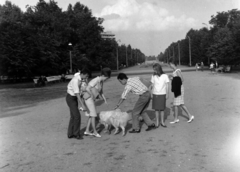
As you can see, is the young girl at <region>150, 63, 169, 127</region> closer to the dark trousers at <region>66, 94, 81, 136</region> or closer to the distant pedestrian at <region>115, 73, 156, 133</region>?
the distant pedestrian at <region>115, 73, 156, 133</region>

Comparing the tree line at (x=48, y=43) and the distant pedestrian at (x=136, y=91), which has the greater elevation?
the tree line at (x=48, y=43)

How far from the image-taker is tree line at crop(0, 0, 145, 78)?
31.5 meters

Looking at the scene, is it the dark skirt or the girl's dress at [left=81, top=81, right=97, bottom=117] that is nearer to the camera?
the girl's dress at [left=81, top=81, right=97, bottom=117]

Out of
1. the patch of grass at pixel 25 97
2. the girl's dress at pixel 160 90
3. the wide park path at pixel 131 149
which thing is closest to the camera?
the wide park path at pixel 131 149

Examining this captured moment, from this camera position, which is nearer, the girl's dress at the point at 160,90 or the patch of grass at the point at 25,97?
the girl's dress at the point at 160,90

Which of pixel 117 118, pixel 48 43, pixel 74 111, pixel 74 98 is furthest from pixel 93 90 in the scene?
pixel 48 43

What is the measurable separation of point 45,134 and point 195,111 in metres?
5.23

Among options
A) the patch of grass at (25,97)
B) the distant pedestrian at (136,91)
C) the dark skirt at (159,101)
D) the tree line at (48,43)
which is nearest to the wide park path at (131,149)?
the distant pedestrian at (136,91)

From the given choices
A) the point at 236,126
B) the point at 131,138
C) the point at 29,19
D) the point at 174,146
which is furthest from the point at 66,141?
the point at 29,19

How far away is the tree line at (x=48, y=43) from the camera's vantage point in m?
31.5

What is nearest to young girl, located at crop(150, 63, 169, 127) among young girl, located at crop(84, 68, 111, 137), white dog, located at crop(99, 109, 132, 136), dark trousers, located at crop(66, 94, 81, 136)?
white dog, located at crop(99, 109, 132, 136)

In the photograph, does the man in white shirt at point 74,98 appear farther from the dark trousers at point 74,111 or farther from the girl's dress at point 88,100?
the girl's dress at point 88,100

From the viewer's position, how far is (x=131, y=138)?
6.53 metres

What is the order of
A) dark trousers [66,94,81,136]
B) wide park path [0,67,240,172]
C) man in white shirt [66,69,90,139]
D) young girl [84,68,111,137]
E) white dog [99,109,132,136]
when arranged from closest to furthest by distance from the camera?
wide park path [0,67,240,172], man in white shirt [66,69,90,139], dark trousers [66,94,81,136], young girl [84,68,111,137], white dog [99,109,132,136]
